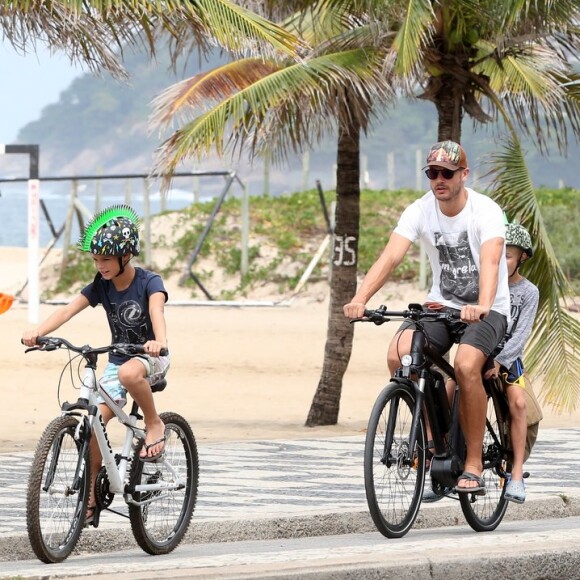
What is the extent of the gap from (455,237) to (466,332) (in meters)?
0.46

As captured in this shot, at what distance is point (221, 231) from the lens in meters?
37.4

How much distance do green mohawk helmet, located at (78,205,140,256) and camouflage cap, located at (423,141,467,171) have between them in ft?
4.70

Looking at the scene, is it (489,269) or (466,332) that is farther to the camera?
(466,332)

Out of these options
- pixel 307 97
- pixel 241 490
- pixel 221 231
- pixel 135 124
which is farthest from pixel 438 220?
pixel 135 124

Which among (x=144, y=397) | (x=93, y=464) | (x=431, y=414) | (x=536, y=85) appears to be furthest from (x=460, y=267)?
(x=536, y=85)

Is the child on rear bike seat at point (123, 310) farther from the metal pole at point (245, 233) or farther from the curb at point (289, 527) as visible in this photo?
the metal pole at point (245, 233)

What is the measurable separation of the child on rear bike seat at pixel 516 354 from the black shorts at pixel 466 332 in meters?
0.25

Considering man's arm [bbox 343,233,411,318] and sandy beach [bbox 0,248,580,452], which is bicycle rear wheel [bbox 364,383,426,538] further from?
sandy beach [bbox 0,248,580,452]

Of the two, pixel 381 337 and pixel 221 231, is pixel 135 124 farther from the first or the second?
pixel 381 337

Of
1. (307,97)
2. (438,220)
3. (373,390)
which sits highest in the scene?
(307,97)

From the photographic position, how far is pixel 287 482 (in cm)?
947

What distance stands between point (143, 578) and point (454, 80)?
9.15 m

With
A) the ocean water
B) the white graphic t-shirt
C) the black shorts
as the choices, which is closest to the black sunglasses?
the white graphic t-shirt

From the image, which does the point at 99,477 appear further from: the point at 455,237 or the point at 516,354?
the point at 516,354
